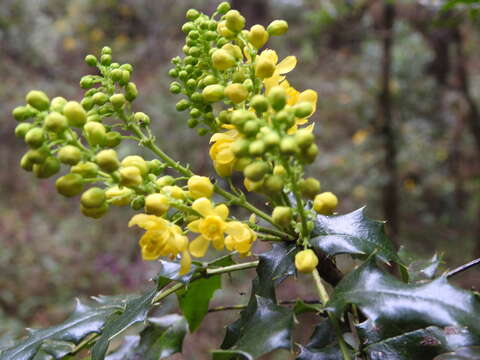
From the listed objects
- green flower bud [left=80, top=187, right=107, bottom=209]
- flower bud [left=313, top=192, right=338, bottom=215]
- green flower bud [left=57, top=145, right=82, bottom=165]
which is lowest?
flower bud [left=313, top=192, right=338, bottom=215]

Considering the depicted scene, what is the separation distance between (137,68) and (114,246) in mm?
4012

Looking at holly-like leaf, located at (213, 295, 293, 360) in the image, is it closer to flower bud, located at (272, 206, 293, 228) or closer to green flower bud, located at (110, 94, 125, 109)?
flower bud, located at (272, 206, 293, 228)

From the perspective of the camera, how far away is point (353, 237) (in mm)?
941

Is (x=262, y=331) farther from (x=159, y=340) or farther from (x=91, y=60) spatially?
(x=91, y=60)

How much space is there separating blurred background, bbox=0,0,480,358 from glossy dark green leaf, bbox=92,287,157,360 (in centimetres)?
183

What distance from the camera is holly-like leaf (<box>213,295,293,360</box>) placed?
766mm

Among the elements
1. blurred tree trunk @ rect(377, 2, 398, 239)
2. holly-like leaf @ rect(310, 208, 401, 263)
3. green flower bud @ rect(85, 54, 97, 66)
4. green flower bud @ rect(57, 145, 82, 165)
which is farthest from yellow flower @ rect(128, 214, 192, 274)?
blurred tree trunk @ rect(377, 2, 398, 239)

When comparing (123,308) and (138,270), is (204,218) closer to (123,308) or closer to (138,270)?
(123,308)

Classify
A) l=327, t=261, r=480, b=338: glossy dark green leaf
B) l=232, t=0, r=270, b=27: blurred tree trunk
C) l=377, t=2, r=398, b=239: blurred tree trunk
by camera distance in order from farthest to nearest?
l=232, t=0, r=270, b=27: blurred tree trunk, l=377, t=2, r=398, b=239: blurred tree trunk, l=327, t=261, r=480, b=338: glossy dark green leaf

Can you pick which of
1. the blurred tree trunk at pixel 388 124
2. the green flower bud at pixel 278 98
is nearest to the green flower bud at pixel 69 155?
the green flower bud at pixel 278 98

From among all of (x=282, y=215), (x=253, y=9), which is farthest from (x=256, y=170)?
(x=253, y=9)

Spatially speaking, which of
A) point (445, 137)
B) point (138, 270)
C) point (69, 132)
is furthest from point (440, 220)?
point (69, 132)

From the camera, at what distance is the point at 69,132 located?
2.74ft

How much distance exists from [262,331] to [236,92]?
423 millimetres
